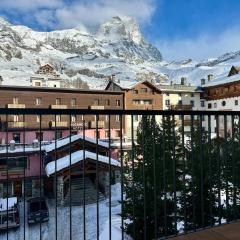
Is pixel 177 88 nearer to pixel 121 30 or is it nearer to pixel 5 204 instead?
pixel 5 204

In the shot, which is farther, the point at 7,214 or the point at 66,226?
the point at 66,226

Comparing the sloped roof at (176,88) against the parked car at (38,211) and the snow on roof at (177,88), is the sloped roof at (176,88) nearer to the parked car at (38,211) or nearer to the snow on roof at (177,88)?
the snow on roof at (177,88)

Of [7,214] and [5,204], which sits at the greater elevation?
[7,214]

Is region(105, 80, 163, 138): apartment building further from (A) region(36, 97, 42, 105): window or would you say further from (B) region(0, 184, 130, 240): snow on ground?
(B) region(0, 184, 130, 240): snow on ground

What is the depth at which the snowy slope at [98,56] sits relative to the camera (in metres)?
66.1

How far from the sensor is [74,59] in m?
98.2

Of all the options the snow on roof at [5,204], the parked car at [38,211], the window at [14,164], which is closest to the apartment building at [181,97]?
the parked car at [38,211]

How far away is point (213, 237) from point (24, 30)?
139 metres

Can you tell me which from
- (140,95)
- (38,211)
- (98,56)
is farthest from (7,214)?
(98,56)

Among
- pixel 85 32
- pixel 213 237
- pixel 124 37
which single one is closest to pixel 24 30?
pixel 85 32

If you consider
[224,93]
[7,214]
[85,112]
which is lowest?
[7,214]

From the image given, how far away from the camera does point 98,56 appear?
118 meters

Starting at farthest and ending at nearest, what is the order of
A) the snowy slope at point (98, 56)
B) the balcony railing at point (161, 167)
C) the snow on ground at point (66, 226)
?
the snowy slope at point (98, 56) < the snow on ground at point (66, 226) < the balcony railing at point (161, 167)

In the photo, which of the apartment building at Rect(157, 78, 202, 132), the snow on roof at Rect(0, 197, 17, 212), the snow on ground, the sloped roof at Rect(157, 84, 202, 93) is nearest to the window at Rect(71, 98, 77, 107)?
the apartment building at Rect(157, 78, 202, 132)
